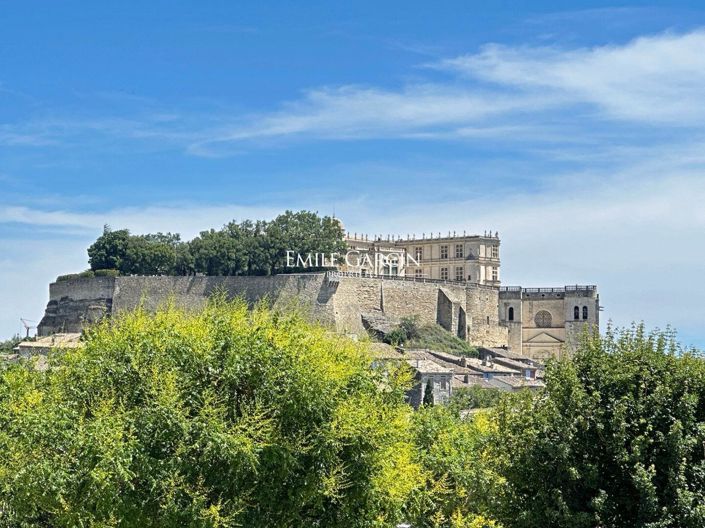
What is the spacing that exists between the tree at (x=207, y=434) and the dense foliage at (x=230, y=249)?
227 feet

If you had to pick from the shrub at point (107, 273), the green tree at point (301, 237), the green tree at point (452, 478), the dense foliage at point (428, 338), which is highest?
the green tree at point (301, 237)

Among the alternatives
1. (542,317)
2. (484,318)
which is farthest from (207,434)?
(542,317)

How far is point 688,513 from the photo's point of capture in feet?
75.9

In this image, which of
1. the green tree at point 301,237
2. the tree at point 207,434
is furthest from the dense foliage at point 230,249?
the tree at point 207,434

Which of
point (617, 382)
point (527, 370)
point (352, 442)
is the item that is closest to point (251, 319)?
point (352, 442)

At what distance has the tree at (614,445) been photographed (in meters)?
23.7

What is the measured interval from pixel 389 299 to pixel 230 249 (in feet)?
40.5

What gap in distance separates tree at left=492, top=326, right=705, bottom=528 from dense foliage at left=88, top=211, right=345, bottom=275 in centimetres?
7216

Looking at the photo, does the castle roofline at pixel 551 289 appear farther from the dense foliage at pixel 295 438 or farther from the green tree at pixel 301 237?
the dense foliage at pixel 295 438

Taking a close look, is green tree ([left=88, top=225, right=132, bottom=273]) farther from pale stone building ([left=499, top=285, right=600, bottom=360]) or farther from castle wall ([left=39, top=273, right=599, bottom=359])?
pale stone building ([left=499, top=285, right=600, bottom=360])

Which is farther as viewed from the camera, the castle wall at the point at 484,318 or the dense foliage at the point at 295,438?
the castle wall at the point at 484,318

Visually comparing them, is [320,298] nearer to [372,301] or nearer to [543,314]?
[372,301]

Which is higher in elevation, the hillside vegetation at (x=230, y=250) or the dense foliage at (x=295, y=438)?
the hillside vegetation at (x=230, y=250)

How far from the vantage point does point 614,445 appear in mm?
24250
